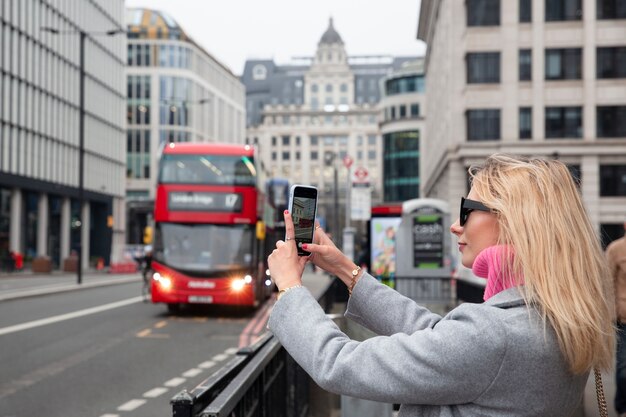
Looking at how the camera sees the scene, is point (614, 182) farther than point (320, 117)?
No

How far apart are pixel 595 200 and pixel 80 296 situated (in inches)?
1022

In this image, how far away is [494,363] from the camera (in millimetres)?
1779

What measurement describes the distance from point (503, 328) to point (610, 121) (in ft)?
137

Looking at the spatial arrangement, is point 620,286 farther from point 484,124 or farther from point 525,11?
point 525,11

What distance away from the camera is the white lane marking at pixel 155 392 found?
899 centimetres

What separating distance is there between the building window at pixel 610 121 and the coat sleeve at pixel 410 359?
136 ft

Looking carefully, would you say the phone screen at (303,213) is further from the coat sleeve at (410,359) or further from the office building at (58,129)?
the office building at (58,129)

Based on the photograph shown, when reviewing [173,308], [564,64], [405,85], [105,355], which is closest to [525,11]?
[564,64]

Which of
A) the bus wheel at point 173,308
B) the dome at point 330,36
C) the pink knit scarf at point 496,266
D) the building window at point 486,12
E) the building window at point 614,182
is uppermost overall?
the dome at point 330,36

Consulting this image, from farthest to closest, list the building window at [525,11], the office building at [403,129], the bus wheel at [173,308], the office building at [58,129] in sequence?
the office building at [403,129]
the office building at [58,129]
the building window at [525,11]
the bus wheel at [173,308]

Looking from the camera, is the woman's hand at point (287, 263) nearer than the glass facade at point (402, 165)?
Yes

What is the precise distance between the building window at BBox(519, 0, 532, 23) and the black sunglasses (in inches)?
1624

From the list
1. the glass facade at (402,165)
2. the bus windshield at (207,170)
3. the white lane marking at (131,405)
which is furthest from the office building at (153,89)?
the white lane marking at (131,405)

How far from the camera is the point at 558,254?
1.91 m
